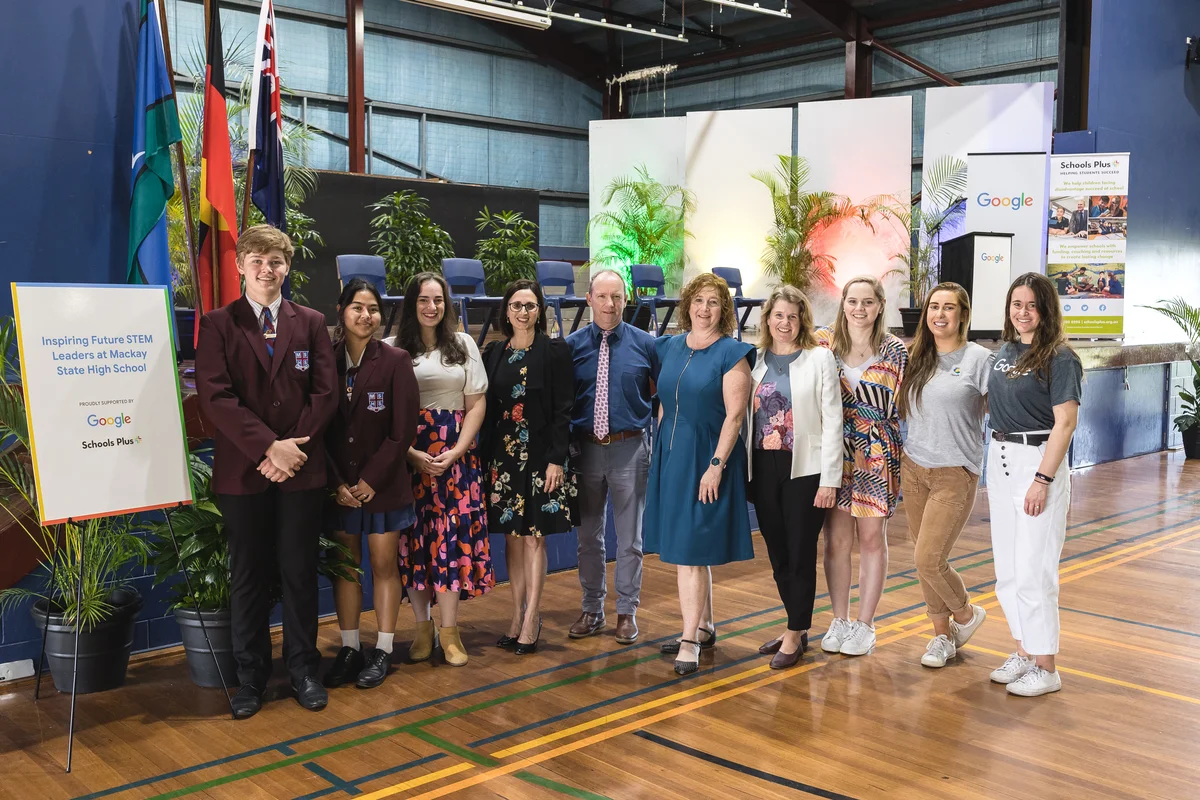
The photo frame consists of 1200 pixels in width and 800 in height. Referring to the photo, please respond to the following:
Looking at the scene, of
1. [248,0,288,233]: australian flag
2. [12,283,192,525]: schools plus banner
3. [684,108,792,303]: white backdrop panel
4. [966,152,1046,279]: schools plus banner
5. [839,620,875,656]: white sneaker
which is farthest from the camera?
[684,108,792,303]: white backdrop panel

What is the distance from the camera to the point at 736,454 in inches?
155

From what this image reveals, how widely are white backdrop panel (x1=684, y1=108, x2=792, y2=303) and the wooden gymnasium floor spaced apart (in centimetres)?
856

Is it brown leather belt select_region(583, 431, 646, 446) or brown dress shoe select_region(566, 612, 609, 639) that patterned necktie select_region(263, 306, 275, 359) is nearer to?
brown leather belt select_region(583, 431, 646, 446)

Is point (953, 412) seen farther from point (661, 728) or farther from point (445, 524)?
point (445, 524)

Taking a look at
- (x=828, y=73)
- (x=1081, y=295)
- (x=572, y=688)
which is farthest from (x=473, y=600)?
(x=828, y=73)

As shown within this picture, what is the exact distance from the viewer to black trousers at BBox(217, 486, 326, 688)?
11.6 ft

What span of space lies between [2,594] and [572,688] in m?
2.04


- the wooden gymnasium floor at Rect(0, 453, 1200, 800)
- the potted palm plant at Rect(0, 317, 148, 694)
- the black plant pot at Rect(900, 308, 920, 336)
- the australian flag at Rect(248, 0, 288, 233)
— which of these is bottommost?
the wooden gymnasium floor at Rect(0, 453, 1200, 800)

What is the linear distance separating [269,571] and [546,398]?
119cm

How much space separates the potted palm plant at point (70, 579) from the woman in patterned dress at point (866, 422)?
261 cm

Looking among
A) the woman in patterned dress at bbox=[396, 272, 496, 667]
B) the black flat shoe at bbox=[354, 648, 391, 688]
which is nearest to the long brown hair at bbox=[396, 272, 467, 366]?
the woman in patterned dress at bbox=[396, 272, 496, 667]

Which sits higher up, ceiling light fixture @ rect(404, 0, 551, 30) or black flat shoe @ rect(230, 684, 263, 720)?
ceiling light fixture @ rect(404, 0, 551, 30)

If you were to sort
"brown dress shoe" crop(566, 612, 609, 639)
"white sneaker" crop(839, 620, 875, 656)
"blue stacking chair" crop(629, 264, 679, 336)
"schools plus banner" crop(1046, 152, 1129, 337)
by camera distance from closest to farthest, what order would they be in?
"white sneaker" crop(839, 620, 875, 656), "brown dress shoe" crop(566, 612, 609, 639), "schools plus banner" crop(1046, 152, 1129, 337), "blue stacking chair" crop(629, 264, 679, 336)

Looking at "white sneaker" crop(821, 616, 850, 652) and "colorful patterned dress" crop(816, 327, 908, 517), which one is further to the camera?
"white sneaker" crop(821, 616, 850, 652)
